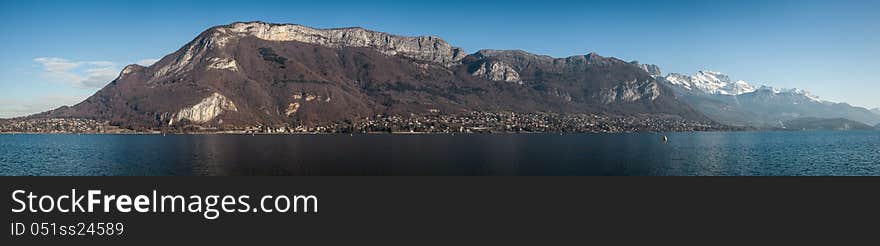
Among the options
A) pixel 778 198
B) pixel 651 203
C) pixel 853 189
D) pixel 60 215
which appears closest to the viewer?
pixel 60 215

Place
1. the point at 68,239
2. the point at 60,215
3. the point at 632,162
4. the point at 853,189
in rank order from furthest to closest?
the point at 632,162 → the point at 853,189 → the point at 60,215 → the point at 68,239

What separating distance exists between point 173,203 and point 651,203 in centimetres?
3625

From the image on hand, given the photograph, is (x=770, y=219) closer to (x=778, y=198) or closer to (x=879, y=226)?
(x=879, y=226)

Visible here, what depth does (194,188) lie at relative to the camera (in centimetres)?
6044

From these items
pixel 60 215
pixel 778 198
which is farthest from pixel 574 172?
pixel 60 215

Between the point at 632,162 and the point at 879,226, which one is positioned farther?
the point at 632,162

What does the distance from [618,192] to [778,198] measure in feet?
45.0

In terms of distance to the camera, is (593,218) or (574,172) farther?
(574,172)

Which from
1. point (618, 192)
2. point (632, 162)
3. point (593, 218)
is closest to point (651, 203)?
point (618, 192)

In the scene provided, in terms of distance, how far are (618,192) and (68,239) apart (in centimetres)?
4302

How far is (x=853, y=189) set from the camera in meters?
58.8

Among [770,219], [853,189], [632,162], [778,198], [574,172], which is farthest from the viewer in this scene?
[632,162]

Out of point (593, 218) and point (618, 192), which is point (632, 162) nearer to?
point (618, 192)

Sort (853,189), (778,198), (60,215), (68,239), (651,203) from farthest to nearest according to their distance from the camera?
(853,189) → (778,198) → (651,203) → (60,215) → (68,239)
